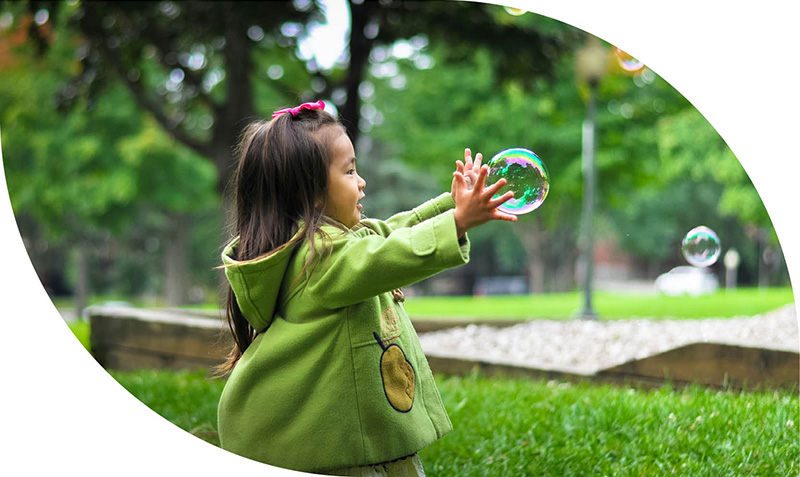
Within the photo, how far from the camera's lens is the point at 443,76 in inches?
645

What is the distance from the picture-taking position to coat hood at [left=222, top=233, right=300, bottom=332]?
7.06 feet

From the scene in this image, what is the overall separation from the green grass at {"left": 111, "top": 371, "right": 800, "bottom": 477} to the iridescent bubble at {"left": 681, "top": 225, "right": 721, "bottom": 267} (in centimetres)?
72

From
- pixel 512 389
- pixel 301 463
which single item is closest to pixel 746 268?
pixel 512 389

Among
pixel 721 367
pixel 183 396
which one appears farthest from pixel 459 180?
pixel 183 396

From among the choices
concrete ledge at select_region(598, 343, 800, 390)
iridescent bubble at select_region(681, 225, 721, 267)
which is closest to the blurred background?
iridescent bubble at select_region(681, 225, 721, 267)

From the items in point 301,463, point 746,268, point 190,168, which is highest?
point 190,168

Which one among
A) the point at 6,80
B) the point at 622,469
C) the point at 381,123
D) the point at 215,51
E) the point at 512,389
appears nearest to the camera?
the point at 622,469

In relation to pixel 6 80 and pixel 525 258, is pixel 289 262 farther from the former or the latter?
pixel 525 258

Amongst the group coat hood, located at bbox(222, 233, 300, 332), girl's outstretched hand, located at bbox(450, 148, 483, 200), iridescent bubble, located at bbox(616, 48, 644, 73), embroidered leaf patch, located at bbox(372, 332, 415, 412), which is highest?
iridescent bubble, located at bbox(616, 48, 644, 73)

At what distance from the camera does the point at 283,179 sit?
223 cm

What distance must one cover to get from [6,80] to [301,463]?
1366 centimetres

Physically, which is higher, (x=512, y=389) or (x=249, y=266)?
(x=249, y=266)

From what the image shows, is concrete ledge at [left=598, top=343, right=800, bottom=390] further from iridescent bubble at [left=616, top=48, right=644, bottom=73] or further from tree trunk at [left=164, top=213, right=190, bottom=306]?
tree trunk at [left=164, top=213, right=190, bottom=306]

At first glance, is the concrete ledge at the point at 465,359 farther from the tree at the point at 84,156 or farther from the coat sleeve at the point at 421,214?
the tree at the point at 84,156
